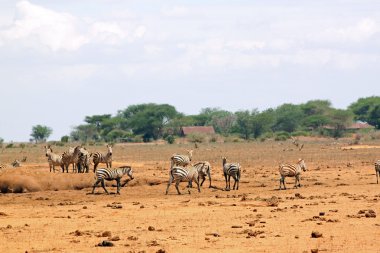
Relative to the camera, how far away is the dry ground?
15.0 meters

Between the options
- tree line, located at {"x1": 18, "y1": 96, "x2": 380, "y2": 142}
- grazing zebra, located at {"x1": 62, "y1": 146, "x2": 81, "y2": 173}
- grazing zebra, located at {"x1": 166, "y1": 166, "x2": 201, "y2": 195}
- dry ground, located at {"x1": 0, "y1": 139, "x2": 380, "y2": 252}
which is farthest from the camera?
tree line, located at {"x1": 18, "y1": 96, "x2": 380, "y2": 142}

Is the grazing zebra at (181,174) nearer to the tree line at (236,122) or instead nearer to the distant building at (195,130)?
the tree line at (236,122)

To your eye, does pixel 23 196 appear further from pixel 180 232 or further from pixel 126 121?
pixel 126 121

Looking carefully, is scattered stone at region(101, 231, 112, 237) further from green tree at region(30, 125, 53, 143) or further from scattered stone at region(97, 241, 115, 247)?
green tree at region(30, 125, 53, 143)

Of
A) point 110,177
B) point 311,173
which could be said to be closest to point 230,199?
point 110,177

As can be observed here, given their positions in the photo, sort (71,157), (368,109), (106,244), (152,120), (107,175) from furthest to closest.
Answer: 1. (368,109)
2. (152,120)
3. (71,157)
4. (107,175)
5. (106,244)

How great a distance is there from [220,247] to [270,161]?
29.3 meters

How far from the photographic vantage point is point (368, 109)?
116812 millimetres

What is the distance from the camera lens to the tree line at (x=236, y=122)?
102025 millimetres

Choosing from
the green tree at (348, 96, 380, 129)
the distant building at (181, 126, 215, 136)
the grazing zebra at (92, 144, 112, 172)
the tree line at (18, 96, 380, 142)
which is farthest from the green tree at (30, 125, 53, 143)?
the grazing zebra at (92, 144, 112, 172)

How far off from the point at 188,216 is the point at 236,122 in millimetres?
95069

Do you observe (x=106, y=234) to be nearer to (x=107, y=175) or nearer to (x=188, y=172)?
(x=107, y=175)

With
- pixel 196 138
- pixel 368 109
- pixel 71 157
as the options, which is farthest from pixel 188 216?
pixel 368 109

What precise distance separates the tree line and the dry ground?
66.6 m
